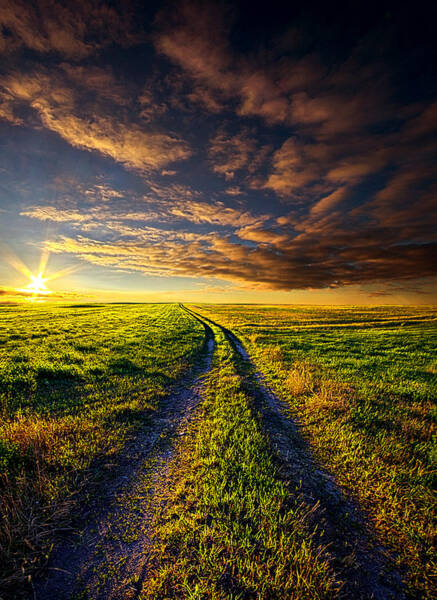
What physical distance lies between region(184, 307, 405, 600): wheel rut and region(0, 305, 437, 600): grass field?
0.03 metres

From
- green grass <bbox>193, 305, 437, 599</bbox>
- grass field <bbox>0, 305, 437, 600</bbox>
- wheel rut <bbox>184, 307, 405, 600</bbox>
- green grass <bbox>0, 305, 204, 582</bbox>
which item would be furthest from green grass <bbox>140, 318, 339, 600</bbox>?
green grass <bbox>0, 305, 204, 582</bbox>

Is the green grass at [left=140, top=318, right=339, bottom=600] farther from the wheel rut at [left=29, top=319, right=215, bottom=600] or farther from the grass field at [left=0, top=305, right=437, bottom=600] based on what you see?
the wheel rut at [left=29, top=319, right=215, bottom=600]

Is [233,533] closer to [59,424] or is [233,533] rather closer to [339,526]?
[339,526]

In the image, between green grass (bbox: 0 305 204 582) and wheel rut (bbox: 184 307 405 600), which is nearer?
wheel rut (bbox: 184 307 405 600)

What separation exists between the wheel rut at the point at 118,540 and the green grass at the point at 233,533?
0.91 feet

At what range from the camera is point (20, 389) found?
31.1 feet

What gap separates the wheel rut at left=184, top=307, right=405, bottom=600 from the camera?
3.46 metres

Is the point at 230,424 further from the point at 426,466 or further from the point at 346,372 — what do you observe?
the point at 346,372

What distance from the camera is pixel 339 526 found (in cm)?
435

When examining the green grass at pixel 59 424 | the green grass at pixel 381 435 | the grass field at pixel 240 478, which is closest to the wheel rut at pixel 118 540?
the grass field at pixel 240 478

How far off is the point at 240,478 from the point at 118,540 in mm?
2596

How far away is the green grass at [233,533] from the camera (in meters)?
3.23

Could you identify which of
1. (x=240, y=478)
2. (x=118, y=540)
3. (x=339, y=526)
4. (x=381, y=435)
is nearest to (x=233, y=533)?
(x=240, y=478)

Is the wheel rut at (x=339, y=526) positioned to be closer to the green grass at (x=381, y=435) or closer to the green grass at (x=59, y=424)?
the green grass at (x=381, y=435)
